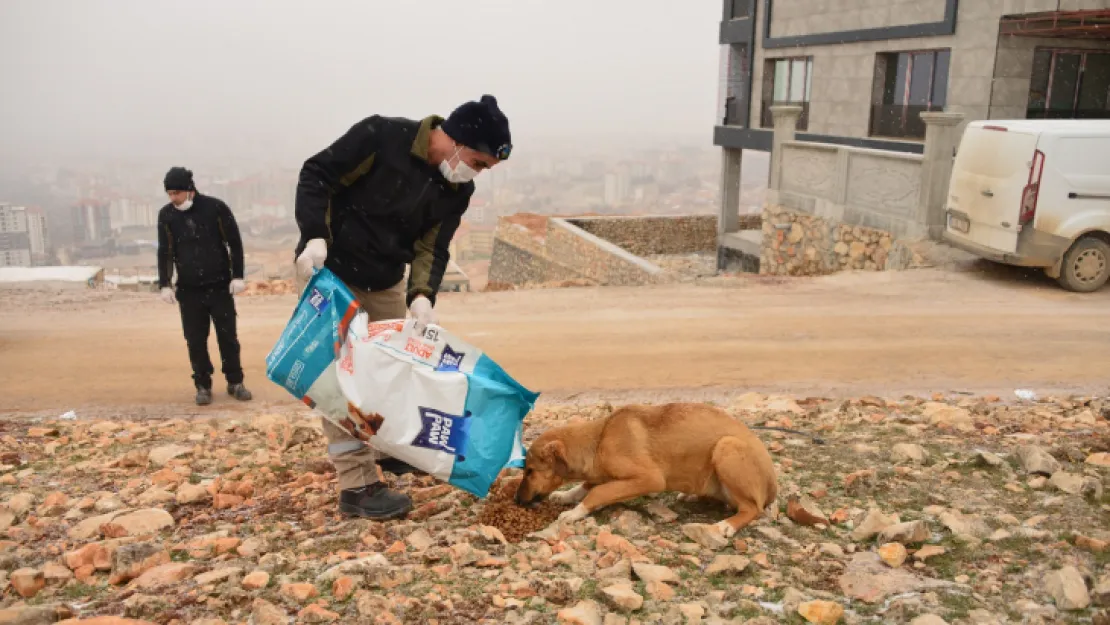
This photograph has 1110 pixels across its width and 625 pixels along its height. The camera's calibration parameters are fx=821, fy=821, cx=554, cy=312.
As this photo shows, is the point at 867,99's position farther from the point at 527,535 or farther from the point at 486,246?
the point at 486,246

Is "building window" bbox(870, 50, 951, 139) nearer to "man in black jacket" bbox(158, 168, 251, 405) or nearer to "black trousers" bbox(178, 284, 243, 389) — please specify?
"man in black jacket" bbox(158, 168, 251, 405)

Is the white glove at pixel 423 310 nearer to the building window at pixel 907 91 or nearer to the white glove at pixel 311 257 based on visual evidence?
the white glove at pixel 311 257

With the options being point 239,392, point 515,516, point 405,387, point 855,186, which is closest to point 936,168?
point 855,186

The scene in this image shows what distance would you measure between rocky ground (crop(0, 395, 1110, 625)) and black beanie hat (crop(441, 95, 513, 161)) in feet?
6.36

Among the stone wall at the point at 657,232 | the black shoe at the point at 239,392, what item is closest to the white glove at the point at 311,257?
the black shoe at the point at 239,392

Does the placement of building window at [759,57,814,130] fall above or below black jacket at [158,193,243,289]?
above

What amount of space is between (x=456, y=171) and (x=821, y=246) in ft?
49.1

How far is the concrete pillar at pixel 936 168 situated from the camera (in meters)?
14.0

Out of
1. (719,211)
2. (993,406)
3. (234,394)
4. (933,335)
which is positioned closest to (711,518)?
(993,406)

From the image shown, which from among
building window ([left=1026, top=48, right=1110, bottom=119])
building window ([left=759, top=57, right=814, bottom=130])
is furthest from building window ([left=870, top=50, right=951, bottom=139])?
building window ([left=759, top=57, right=814, bottom=130])

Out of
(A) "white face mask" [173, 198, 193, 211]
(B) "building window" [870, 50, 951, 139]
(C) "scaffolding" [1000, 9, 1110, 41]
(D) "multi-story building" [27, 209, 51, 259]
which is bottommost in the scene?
(D) "multi-story building" [27, 209, 51, 259]

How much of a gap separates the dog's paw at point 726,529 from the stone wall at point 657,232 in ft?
74.8

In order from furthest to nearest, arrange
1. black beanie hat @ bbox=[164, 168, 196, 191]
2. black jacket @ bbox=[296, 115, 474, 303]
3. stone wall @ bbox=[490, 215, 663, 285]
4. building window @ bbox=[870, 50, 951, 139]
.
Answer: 1. building window @ bbox=[870, 50, 951, 139]
2. stone wall @ bbox=[490, 215, 663, 285]
3. black beanie hat @ bbox=[164, 168, 196, 191]
4. black jacket @ bbox=[296, 115, 474, 303]

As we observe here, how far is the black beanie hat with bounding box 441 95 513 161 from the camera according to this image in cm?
422
